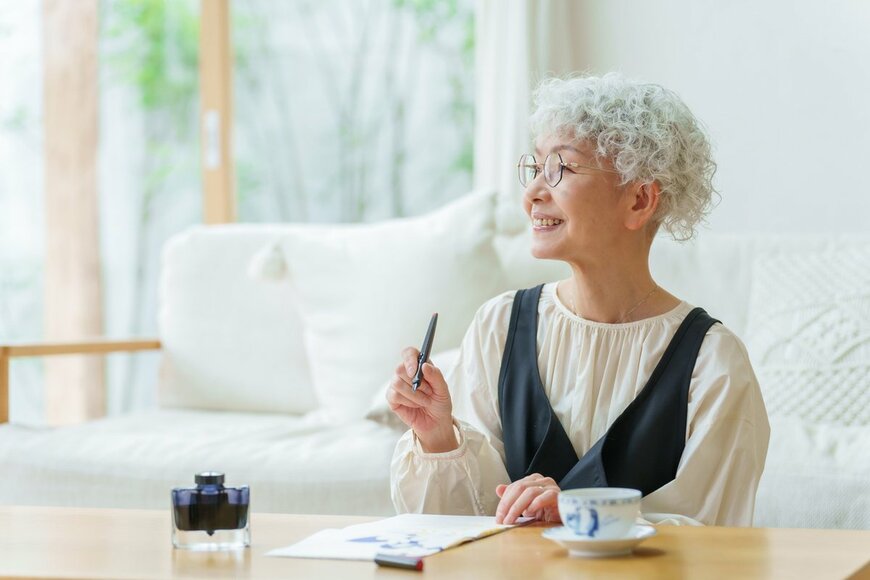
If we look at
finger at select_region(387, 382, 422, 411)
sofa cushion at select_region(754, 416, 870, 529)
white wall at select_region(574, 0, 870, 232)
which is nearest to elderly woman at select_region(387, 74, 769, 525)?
finger at select_region(387, 382, 422, 411)

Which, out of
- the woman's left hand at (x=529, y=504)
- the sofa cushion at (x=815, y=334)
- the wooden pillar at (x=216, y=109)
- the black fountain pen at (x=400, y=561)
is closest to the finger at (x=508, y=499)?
the woman's left hand at (x=529, y=504)

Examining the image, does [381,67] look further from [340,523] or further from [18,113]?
[340,523]

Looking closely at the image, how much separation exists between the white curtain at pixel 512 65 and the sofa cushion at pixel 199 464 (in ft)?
4.24

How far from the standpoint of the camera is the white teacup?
1.20 meters

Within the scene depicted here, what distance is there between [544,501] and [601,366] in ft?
1.26

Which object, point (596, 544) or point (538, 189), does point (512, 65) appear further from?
point (596, 544)

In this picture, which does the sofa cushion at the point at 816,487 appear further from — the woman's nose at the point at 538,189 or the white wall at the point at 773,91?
the white wall at the point at 773,91

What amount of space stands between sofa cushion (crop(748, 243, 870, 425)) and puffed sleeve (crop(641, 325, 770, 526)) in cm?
110

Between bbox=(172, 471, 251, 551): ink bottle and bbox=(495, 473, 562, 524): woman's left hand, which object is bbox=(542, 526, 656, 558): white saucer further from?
bbox=(172, 471, 251, 551): ink bottle

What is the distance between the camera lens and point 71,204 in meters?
4.44

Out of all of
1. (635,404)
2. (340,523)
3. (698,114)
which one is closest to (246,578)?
(340,523)

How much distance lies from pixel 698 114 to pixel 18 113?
245 centimetres

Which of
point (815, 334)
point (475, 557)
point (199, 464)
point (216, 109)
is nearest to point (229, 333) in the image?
point (199, 464)

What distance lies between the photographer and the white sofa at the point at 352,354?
2.57 m
